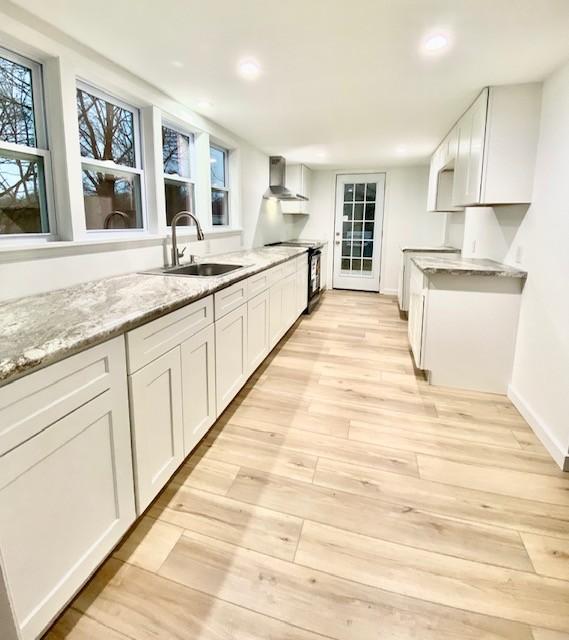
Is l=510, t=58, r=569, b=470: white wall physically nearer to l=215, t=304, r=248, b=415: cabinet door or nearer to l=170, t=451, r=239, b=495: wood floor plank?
l=170, t=451, r=239, b=495: wood floor plank

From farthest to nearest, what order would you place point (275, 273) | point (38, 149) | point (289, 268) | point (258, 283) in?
point (289, 268) < point (275, 273) < point (258, 283) < point (38, 149)

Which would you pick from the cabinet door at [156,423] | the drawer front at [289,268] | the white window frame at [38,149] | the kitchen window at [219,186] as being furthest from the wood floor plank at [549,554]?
the kitchen window at [219,186]

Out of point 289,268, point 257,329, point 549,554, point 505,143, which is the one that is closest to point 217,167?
point 289,268

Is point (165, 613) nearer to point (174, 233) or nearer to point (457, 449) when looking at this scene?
point (457, 449)

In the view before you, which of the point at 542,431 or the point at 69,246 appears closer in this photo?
the point at 69,246

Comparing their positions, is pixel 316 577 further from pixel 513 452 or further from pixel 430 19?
pixel 430 19

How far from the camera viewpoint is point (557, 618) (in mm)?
1214

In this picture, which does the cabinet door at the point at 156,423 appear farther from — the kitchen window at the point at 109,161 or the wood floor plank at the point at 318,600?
the kitchen window at the point at 109,161

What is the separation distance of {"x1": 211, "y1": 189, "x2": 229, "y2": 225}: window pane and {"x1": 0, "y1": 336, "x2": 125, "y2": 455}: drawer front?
2.97m

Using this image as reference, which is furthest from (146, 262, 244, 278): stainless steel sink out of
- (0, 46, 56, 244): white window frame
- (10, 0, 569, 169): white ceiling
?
(10, 0, 569, 169): white ceiling

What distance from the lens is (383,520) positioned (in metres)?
1.62

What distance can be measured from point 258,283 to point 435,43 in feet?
5.85

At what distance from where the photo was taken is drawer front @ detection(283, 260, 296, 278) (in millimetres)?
3705

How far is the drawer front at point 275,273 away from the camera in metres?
3.17
